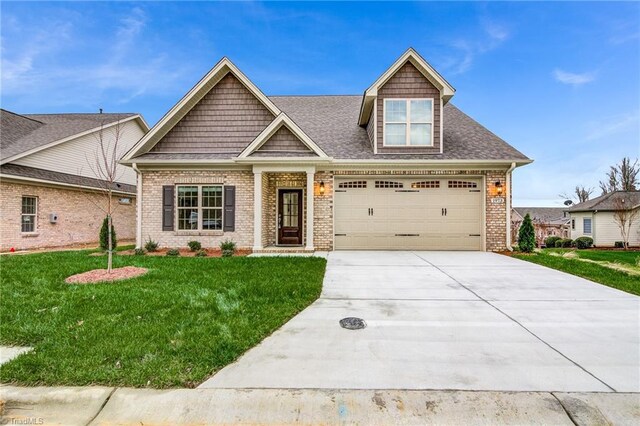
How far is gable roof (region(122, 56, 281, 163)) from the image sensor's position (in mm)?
10734

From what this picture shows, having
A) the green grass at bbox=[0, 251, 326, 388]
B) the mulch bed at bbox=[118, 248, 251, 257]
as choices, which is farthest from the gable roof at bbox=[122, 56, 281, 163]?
the green grass at bbox=[0, 251, 326, 388]

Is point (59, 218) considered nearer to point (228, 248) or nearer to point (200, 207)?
→ point (200, 207)

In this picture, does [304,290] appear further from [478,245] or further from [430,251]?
[478,245]

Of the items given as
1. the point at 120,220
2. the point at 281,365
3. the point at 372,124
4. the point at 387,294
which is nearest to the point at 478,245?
the point at 372,124

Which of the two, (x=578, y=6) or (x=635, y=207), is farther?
(x=635, y=207)

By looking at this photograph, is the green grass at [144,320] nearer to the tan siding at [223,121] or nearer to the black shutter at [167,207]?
the black shutter at [167,207]

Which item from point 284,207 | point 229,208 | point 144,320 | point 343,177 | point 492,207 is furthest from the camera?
point 284,207

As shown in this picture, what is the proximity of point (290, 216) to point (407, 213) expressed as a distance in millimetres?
4468

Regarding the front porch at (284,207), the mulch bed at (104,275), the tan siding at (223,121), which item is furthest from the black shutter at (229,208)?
the mulch bed at (104,275)

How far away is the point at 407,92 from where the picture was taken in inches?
436

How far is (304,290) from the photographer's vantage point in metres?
5.41

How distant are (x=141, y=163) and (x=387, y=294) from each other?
957 centimetres

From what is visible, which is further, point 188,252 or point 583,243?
point 583,243

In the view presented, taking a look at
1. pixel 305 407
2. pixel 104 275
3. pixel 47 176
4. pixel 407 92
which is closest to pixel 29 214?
pixel 47 176
